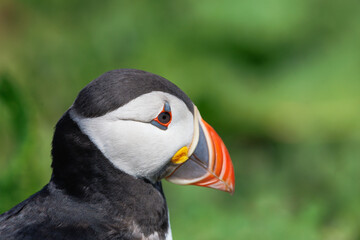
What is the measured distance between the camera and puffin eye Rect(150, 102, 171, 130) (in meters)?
2.06

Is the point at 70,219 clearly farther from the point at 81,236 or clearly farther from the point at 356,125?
the point at 356,125

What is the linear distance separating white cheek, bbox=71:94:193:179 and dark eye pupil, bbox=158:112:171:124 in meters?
0.02

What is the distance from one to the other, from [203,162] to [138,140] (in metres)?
0.30

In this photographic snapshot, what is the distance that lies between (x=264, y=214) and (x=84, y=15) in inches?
88.2

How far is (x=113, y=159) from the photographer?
80.6 inches

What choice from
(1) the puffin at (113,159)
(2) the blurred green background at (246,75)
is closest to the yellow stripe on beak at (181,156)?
(1) the puffin at (113,159)

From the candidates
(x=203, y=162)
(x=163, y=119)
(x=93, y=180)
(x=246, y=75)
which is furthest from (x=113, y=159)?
(x=246, y=75)

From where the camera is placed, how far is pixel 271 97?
4.18 m

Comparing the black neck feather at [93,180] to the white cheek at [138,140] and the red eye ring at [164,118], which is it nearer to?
the white cheek at [138,140]

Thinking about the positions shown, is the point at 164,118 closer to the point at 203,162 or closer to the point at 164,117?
the point at 164,117

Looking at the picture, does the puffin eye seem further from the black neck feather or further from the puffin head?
the black neck feather

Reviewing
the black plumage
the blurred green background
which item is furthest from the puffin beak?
the blurred green background

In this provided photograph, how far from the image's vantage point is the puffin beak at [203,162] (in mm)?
2178

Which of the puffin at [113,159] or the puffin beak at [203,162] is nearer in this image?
the puffin at [113,159]
